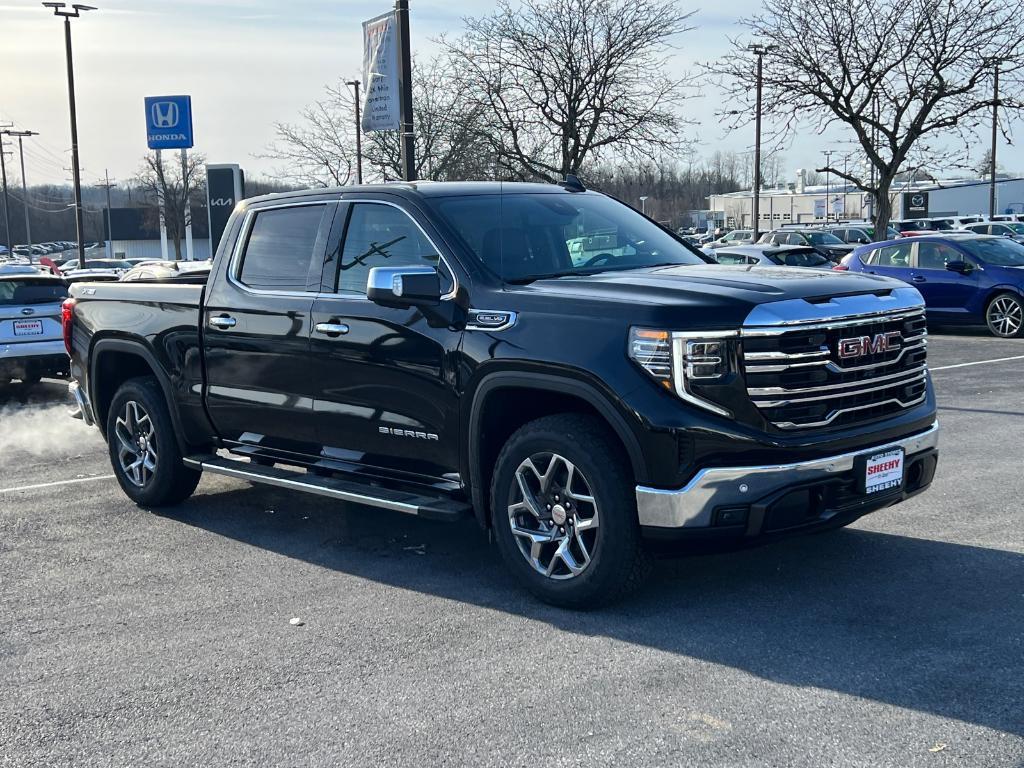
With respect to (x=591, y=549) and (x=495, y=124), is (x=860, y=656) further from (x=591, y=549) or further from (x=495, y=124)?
(x=495, y=124)

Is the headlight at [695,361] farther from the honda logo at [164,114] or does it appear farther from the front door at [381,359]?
the honda logo at [164,114]

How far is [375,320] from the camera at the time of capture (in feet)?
18.9

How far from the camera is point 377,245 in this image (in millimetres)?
6039

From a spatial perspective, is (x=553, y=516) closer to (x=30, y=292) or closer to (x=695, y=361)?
(x=695, y=361)

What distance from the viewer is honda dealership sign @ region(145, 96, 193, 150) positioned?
24.4 metres

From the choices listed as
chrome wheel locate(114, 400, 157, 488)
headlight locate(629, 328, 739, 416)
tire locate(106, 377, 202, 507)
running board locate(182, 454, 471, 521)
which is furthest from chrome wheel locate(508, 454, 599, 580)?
chrome wheel locate(114, 400, 157, 488)

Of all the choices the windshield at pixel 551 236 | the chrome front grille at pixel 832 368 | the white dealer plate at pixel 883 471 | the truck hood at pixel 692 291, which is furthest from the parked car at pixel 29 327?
the white dealer plate at pixel 883 471

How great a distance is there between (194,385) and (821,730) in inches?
177

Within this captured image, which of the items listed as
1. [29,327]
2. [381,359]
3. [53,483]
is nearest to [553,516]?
[381,359]

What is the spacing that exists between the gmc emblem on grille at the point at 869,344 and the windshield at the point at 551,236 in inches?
53.7

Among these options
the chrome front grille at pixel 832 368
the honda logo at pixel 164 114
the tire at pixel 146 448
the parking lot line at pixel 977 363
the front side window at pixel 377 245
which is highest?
the honda logo at pixel 164 114

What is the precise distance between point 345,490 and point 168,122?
2076 cm

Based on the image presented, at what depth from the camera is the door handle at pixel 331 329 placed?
19.4ft

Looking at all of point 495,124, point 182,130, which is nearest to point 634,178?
point 495,124
